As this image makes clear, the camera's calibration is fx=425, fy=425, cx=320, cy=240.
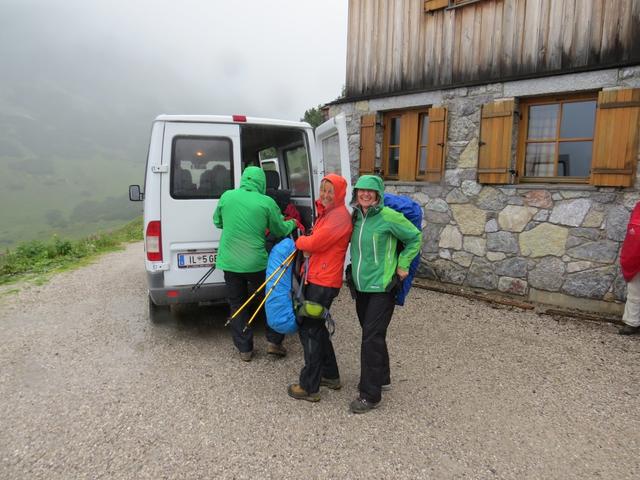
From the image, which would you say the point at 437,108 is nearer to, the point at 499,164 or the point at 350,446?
the point at 499,164

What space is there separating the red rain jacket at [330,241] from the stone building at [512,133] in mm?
3648

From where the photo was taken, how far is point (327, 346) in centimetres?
A: 338

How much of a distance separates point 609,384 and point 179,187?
4.26 m

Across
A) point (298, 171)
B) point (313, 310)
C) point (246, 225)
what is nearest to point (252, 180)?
point (246, 225)

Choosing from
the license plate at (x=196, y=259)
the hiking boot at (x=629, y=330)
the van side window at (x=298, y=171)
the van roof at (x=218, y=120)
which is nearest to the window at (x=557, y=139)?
the hiking boot at (x=629, y=330)

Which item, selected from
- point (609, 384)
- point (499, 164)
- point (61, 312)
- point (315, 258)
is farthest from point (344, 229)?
point (61, 312)

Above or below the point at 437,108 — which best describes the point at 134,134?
above

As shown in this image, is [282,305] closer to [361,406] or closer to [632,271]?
[361,406]

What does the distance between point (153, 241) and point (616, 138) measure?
526 cm

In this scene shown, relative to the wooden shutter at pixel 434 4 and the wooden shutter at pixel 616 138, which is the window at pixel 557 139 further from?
the wooden shutter at pixel 434 4

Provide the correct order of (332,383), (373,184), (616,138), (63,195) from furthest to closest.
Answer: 1. (63,195)
2. (616,138)
3. (332,383)
4. (373,184)

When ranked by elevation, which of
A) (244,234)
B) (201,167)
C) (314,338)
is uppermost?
(201,167)

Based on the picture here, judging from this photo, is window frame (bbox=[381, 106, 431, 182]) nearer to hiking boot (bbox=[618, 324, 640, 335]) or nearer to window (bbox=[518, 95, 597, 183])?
window (bbox=[518, 95, 597, 183])

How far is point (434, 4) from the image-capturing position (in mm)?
6461
